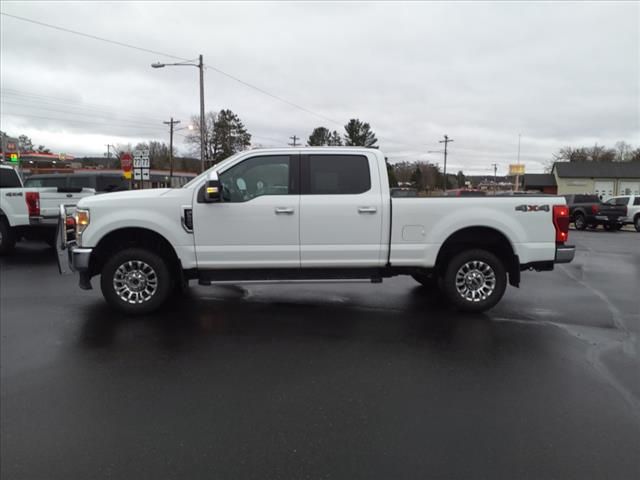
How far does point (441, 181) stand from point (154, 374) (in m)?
88.4

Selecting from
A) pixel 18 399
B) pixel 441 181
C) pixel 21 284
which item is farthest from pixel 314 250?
pixel 441 181

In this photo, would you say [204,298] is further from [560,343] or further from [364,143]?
[364,143]

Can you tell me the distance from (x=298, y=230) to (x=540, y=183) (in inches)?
2662

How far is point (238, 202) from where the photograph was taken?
5.46 metres

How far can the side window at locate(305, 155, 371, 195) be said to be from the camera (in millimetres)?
5586

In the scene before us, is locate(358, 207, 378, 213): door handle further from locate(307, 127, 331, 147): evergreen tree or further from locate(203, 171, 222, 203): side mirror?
locate(307, 127, 331, 147): evergreen tree

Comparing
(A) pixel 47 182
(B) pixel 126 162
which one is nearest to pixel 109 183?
(A) pixel 47 182

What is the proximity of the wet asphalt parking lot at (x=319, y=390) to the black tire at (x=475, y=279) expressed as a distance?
21cm

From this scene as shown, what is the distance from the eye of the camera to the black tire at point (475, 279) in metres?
5.66

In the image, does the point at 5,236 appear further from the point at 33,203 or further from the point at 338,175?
the point at 338,175

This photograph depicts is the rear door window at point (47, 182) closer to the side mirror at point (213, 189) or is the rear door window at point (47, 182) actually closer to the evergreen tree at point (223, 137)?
the side mirror at point (213, 189)

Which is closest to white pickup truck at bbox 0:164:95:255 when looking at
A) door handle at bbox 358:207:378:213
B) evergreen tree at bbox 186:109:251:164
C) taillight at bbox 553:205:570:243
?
door handle at bbox 358:207:378:213

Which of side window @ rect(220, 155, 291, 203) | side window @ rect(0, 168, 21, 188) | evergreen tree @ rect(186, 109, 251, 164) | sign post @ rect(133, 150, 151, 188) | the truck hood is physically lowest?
the truck hood

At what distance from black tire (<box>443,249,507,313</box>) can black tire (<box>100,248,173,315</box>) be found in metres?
3.59
